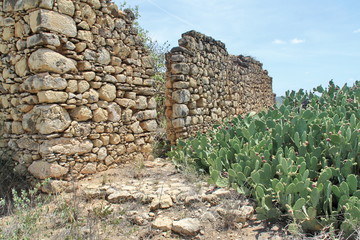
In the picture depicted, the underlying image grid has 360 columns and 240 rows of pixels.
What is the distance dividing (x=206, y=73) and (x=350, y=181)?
4.47 meters

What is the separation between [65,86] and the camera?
147 inches

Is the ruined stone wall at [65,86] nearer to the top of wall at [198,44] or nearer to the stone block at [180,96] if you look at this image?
the stone block at [180,96]

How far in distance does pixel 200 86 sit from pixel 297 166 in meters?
3.66

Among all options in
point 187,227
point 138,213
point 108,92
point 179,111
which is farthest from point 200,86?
point 187,227

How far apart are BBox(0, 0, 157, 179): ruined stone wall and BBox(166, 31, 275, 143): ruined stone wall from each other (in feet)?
4.55

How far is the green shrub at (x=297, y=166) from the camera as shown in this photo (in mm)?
2783

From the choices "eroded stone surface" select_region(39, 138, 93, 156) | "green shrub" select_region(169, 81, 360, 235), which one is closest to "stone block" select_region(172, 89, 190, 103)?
"green shrub" select_region(169, 81, 360, 235)

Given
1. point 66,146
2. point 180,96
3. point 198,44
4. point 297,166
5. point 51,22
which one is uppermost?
point 198,44

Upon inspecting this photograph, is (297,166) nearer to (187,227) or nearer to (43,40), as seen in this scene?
(187,227)

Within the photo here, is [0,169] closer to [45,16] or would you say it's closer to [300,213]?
[45,16]

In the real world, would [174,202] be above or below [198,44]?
below

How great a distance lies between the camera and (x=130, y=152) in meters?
4.77

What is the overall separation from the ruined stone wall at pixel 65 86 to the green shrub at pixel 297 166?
1317 millimetres

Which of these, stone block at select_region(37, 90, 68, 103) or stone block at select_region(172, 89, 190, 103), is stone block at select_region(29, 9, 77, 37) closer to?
stone block at select_region(37, 90, 68, 103)
